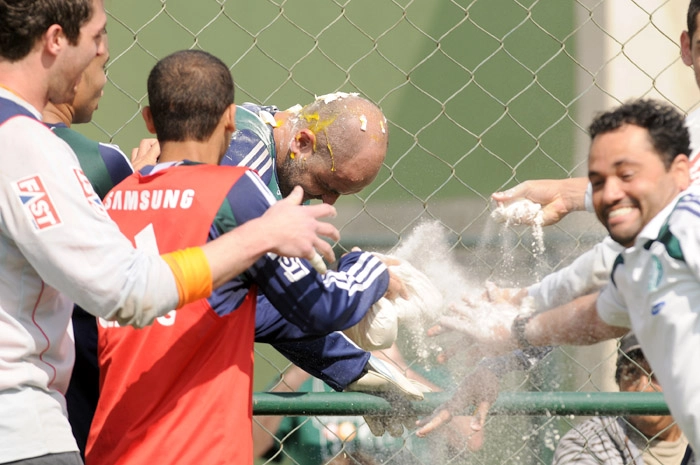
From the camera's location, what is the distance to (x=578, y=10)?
185 inches

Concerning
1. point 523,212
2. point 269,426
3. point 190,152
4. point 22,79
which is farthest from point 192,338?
point 269,426

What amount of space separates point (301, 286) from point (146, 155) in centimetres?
84

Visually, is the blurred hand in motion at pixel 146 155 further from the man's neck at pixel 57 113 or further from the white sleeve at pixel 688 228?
the white sleeve at pixel 688 228

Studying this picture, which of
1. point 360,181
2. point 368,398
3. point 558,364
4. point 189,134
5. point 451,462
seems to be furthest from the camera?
point 558,364

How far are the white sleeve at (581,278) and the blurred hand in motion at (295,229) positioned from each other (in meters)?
0.81

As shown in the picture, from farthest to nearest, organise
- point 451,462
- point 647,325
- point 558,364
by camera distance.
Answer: point 558,364 < point 451,462 < point 647,325

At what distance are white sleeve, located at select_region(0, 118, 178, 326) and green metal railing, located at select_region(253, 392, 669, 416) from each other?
107cm

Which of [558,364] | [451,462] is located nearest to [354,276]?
[451,462]

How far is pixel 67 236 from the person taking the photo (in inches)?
75.3

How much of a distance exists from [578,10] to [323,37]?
1.17 m

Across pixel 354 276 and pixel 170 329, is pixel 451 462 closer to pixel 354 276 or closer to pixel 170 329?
pixel 354 276

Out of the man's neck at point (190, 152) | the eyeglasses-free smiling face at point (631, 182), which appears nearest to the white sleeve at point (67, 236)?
the man's neck at point (190, 152)

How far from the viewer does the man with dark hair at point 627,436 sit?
3691mm

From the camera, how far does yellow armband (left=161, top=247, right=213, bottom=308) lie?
201cm
